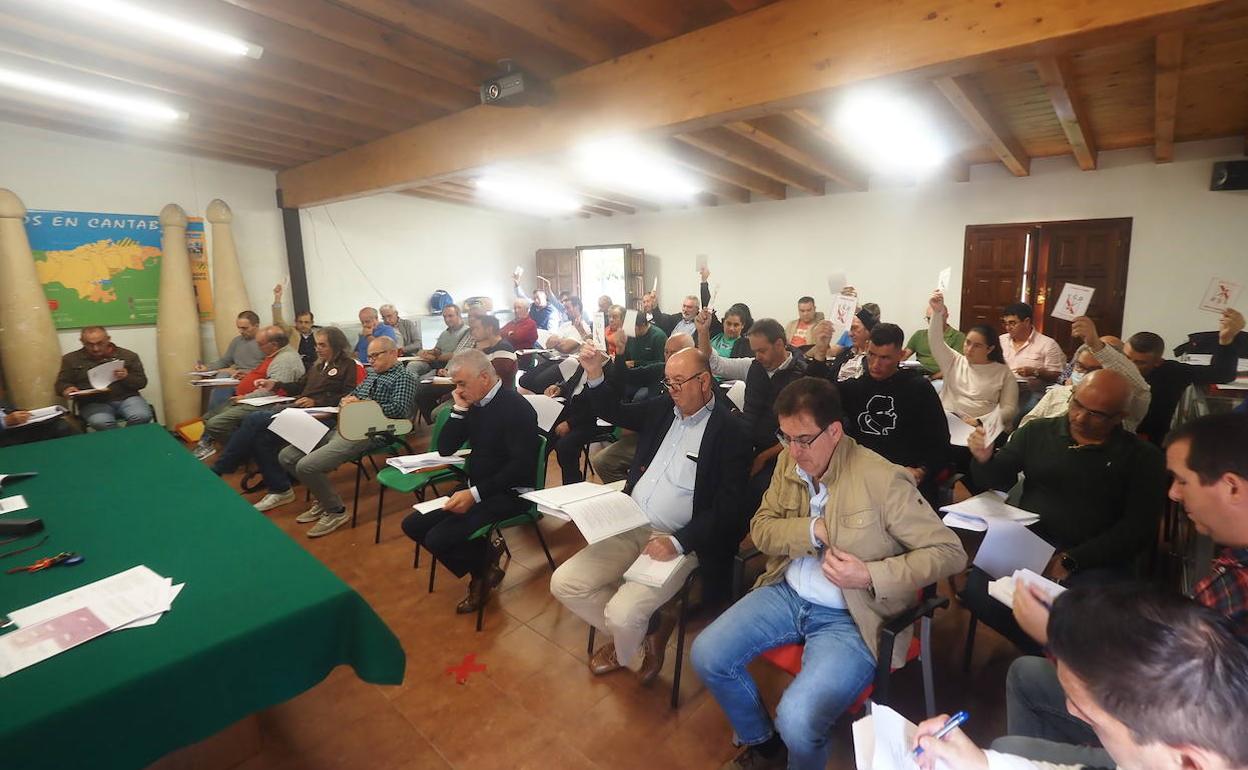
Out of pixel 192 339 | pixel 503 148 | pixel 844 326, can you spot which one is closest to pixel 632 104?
pixel 503 148

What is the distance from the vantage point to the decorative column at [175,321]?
5.77 meters

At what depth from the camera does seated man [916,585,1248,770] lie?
699 mm

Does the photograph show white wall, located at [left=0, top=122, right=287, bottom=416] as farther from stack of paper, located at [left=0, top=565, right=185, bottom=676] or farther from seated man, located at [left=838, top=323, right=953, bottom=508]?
seated man, located at [left=838, top=323, right=953, bottom=508]

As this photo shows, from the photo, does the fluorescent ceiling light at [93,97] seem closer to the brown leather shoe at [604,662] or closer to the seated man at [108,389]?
the seated man at [108,389]

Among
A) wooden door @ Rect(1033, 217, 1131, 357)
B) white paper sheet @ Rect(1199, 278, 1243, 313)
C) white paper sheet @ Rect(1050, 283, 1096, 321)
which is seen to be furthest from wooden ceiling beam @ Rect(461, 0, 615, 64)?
wooden door @ Rect(1033, 217, 1131, 357)

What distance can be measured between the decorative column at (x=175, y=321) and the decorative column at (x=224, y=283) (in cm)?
22

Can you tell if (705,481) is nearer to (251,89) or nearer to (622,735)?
(622,735)

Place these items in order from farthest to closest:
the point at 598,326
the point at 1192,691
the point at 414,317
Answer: the point at 414,317
the point at 598,326
the point at 1192,691

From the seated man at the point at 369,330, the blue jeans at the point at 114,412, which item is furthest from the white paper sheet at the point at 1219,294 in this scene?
the blue jeans at the point at 114,412

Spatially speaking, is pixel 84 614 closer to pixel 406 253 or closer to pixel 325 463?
pixel 325 463

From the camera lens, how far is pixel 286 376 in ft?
15.5

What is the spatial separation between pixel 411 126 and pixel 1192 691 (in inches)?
218

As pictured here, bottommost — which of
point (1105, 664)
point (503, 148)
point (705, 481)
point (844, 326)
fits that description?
point (705, 481)

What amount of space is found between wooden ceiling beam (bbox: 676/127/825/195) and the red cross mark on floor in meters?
3.61
